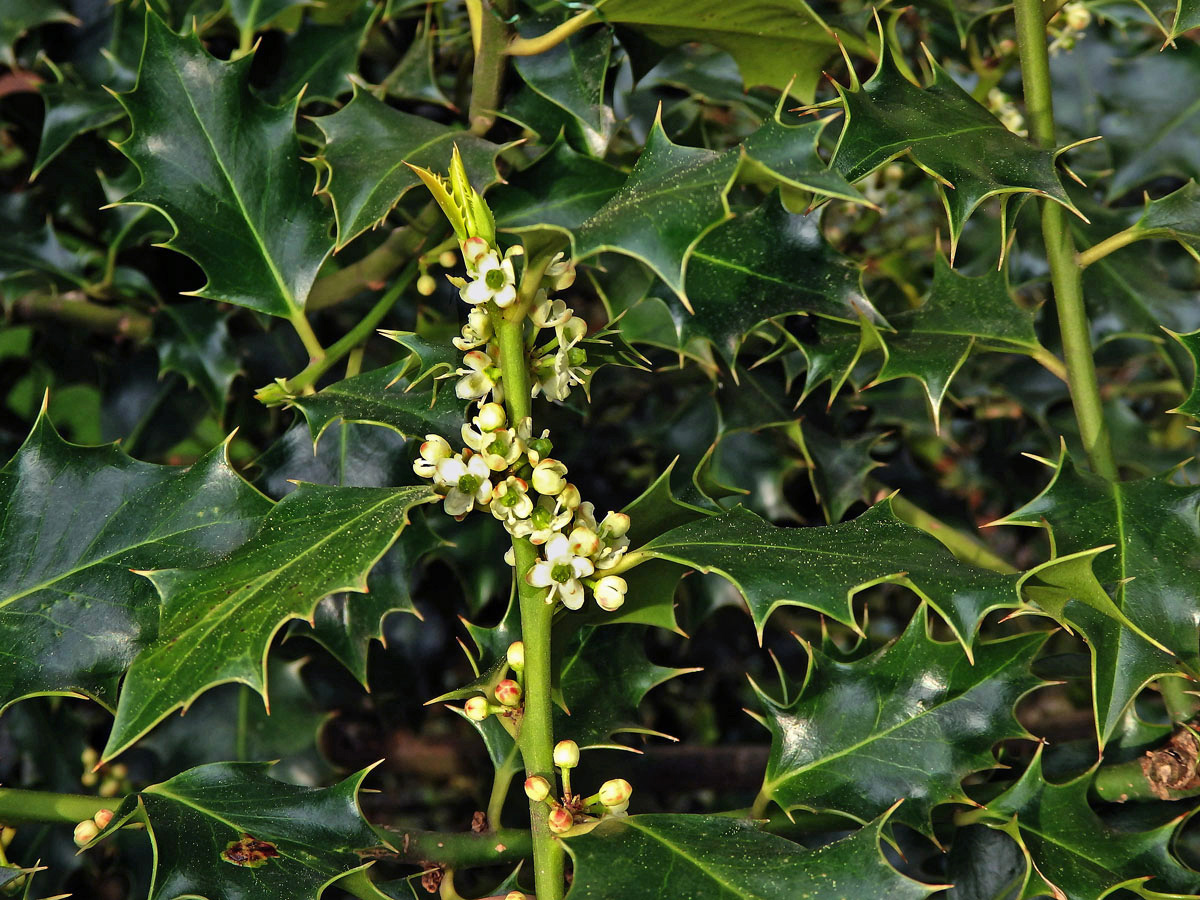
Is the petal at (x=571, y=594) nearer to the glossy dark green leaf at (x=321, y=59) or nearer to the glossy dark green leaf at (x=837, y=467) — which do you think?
the glossy dark green leaf at (x=837, y=467)

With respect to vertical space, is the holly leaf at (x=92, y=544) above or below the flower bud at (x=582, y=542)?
below

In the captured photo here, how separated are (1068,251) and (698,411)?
1.64 ft

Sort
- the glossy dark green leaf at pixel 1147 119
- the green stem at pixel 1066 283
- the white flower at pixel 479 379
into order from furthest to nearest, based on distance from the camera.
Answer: the glossy dark green leaf at pixel 1147 119 → the green stem at pixel 1066 283 → the white flower at pixel 479 379

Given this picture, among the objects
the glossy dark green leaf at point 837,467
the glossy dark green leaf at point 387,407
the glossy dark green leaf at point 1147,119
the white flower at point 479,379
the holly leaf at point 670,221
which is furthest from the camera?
the glossy dark green leaf at point 1147,119

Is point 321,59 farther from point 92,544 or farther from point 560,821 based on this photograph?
point 560,821

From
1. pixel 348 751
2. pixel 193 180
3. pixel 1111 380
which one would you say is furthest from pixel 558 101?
pixel 1111 380

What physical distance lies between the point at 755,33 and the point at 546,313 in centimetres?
49

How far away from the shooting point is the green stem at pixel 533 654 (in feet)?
2.45

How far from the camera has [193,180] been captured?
1098mm

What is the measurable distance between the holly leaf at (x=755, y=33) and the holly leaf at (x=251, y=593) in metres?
0.56

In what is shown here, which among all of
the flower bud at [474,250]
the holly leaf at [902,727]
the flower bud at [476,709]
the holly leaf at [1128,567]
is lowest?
the holly leaf at [902,727]

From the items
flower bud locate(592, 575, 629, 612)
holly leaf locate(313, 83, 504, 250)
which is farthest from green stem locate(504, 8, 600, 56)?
flower bud locate(592, 575, 629, 612)

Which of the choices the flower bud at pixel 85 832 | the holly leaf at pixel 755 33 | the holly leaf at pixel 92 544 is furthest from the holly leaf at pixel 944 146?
the flower bud at pixel 85 832

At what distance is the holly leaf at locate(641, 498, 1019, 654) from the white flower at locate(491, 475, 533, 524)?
3.8 inches
